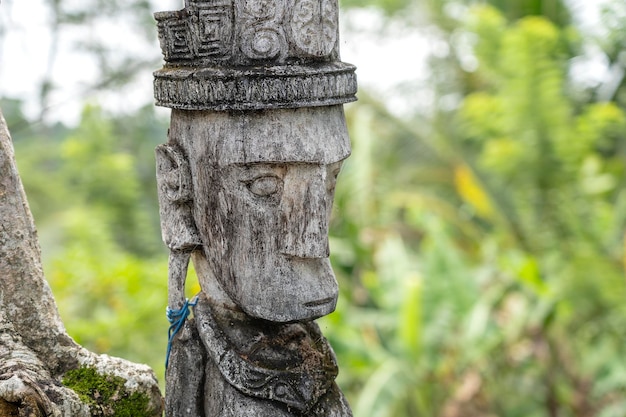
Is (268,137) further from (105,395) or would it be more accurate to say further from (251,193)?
(105,395)

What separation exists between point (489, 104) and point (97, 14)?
4178mm

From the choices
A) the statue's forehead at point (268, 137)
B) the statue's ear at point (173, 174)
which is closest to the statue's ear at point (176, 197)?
the statue's ear at point (173, 174)

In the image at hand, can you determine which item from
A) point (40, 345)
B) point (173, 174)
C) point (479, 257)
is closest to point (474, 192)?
point (479, 257)

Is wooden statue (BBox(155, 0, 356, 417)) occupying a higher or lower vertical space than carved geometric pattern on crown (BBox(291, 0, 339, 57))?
lower

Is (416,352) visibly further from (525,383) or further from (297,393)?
(297,393)

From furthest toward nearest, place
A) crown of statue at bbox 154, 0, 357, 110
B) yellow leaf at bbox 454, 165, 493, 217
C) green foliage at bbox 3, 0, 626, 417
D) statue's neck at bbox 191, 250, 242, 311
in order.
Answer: yellow leaf at bbox 454, 165, 493, 217 → green foliage at bbox 3, 0, 626, 417 → statue's neck at bbox 191, 250, 242, 311 → crown of statue at bbox 154, 0, 357, 110

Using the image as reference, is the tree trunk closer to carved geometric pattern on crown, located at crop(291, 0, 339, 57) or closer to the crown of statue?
the crown of statue

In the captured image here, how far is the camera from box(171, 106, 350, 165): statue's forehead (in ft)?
6.15

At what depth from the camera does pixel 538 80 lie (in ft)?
18.7

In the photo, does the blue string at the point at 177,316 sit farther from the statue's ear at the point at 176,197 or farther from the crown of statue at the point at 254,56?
the crown of statue at the point at 254,56

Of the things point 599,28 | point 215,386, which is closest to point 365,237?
point 599,28

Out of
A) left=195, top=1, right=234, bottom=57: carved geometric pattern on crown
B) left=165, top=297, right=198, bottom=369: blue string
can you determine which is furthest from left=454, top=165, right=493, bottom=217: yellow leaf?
left=195, top=1, right=234, bottom=57: carved geometric pattern on crown

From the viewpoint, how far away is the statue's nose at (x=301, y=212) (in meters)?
1.92

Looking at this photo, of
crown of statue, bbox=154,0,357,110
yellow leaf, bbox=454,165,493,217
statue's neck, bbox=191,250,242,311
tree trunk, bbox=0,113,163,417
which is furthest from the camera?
yellow leaf, bbox=454,165,493,217
